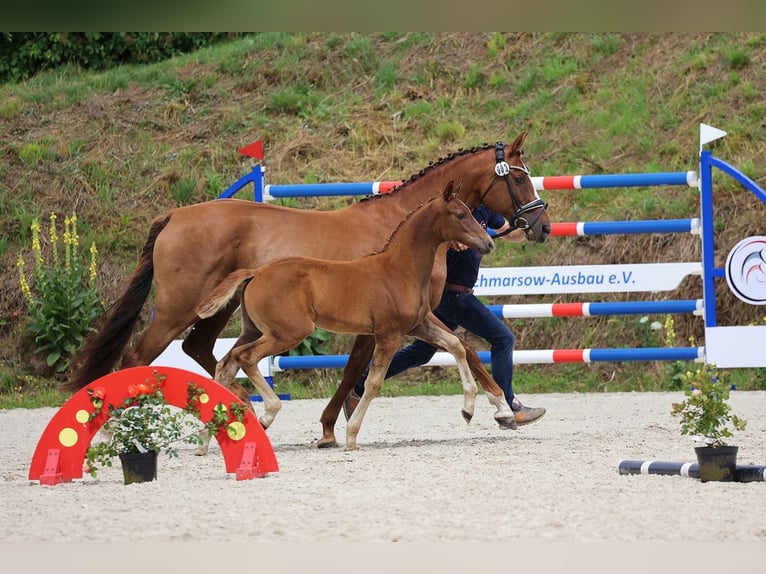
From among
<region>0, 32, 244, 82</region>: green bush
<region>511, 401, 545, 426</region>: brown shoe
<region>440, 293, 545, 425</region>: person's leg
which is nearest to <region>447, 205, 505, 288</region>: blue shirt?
<region>440, 293, 545, 425</region>: person's leg

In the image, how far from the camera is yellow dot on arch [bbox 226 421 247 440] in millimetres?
5313

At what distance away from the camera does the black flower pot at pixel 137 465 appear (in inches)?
206

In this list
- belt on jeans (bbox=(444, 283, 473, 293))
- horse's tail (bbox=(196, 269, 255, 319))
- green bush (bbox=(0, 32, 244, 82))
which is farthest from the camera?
green bush (bbox=(0, 32, 244, 82))

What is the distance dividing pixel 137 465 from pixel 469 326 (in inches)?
113

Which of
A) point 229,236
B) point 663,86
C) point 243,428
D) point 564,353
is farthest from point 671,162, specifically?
point 243,428

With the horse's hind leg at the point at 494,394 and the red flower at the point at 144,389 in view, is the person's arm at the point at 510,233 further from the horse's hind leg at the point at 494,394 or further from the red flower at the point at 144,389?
the red flower at the point at 144,389

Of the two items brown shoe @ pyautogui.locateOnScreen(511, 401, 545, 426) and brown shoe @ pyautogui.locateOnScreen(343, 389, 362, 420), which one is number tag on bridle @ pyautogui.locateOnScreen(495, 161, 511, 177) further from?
brown shoe @ pyautogui.locateOnScreen(343, 389, 362, 420)

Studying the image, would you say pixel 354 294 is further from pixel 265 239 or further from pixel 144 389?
pixel 144 389

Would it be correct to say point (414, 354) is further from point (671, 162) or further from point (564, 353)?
point (671, 162)

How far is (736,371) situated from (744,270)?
1921mm

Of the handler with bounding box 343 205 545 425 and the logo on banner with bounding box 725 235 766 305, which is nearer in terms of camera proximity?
the handler with bounding box 343 205 545 425

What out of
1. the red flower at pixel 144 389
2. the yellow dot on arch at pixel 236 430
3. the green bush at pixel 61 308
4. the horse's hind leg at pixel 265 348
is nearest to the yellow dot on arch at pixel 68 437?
the red flower at pixel 144 389

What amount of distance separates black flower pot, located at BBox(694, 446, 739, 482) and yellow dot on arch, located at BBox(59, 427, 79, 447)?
10.2ft

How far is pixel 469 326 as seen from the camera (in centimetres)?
734
